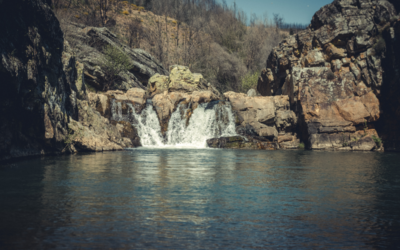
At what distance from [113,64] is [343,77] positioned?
31235 mm

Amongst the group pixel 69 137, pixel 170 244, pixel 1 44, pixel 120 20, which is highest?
pixel 120 20

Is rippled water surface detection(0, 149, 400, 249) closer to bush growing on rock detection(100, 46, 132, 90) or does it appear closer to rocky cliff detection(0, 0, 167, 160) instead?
rocky cliff detection(0, 0, 167, 160)

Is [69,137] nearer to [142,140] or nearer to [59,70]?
[59,70]

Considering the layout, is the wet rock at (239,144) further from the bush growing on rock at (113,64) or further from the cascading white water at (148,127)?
the bush growing on rock at (113,64)

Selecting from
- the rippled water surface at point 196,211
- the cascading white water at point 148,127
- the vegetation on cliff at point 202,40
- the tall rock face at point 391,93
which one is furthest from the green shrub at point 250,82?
the rippled water surface at point 196,211

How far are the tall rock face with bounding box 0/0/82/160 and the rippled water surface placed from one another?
4841 mm

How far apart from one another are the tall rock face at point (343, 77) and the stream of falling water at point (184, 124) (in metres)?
7.77

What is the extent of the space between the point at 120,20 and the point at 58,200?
8780 cm

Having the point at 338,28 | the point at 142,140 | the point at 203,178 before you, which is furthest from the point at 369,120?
the point at 203,178

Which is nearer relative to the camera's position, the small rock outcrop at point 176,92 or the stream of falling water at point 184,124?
the stream of falling water at point 184,124

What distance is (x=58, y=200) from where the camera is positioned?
29.5ft

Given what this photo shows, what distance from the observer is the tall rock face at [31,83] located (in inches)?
666

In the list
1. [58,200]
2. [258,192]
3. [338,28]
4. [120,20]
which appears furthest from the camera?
[120,20]

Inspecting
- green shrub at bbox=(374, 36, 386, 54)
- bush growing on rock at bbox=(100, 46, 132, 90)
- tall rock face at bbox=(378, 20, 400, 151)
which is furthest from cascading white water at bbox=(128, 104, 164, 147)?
green shrub at bbox=(374, 36, 386, 54)
